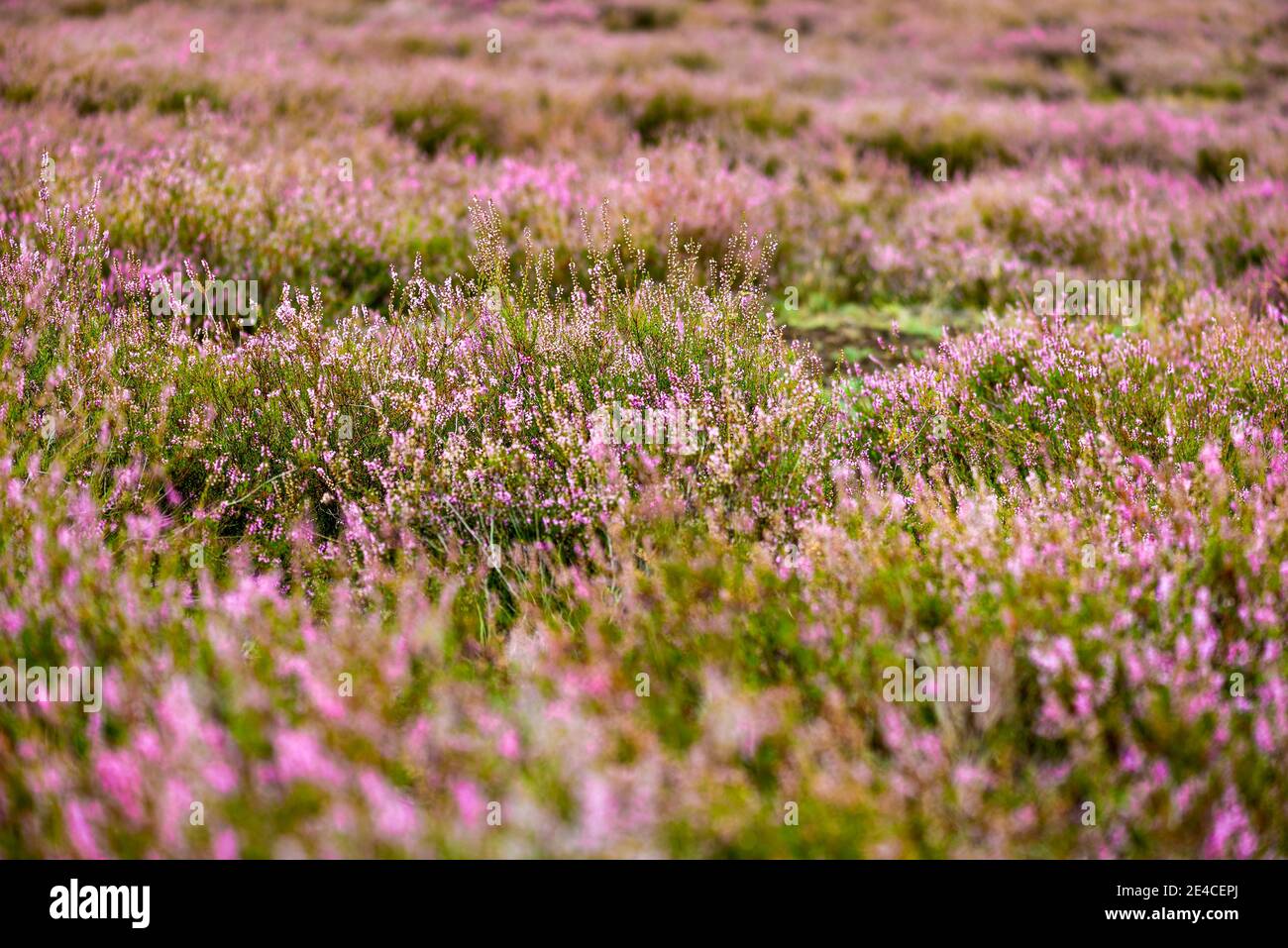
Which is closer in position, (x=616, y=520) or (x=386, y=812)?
(x=386, y=812)

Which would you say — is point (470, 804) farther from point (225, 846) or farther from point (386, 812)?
point (225, 846)

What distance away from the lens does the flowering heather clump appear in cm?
159

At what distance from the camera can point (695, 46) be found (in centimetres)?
1221

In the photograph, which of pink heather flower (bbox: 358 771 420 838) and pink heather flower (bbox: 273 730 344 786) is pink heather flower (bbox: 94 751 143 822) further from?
pink heather flower (bbox: 358 771 420 838)

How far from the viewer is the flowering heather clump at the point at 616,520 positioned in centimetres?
159

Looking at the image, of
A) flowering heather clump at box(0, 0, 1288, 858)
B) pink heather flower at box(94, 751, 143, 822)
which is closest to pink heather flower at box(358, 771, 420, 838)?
flowering heather clump at box(0, 0, 1288, 858)

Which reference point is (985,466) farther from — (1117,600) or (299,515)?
(299,515)

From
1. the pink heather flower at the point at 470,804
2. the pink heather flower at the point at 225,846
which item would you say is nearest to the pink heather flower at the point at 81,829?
the pink heather flower at the point at 225,846

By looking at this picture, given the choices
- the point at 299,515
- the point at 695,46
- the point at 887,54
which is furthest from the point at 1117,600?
the point at 887,54

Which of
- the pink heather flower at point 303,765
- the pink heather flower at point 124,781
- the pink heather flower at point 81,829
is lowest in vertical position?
the pink heather flower at point 81,829

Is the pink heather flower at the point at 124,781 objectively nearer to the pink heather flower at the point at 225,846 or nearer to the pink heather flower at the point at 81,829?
the pink heather flower at the point at 81,829

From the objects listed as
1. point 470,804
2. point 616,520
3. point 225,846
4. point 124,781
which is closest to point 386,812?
point 470,804

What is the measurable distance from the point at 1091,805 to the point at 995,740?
22 centimetres

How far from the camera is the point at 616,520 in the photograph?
93.1 inches
